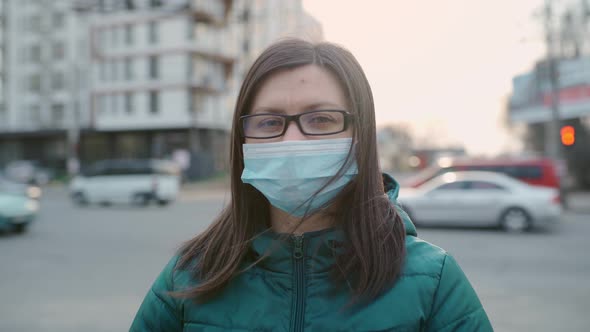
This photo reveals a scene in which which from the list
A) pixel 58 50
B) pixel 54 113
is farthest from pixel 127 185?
pixel 58 50

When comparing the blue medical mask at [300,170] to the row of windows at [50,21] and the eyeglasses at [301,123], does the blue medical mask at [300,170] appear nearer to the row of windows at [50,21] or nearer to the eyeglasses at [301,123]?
the eyeglasses at [301,123]

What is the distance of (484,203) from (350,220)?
40.8 ft

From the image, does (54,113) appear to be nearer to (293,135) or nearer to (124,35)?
(124,35)

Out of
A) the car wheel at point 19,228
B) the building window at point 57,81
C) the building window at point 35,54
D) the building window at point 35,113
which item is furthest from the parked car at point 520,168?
the building window at point 35,54

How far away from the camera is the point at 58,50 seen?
46031mm

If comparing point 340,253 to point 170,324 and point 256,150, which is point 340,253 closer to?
point 256,150

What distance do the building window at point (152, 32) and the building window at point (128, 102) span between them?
15.7ft

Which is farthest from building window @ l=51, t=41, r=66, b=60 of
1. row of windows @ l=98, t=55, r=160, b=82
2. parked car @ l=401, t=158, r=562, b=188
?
parked car @ l=401, t=158, r=562, b=188

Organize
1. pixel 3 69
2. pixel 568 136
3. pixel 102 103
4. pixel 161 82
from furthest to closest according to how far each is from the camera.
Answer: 1. pixel 3 69
2. pixel 102 103
3. pixel 161 82
4. pixel 568 136

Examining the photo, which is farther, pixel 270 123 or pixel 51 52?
pixel 51 52

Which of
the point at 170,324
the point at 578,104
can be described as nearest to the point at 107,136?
the point at 578,104

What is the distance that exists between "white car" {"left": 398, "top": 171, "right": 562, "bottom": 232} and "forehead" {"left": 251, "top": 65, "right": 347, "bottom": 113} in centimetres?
1201

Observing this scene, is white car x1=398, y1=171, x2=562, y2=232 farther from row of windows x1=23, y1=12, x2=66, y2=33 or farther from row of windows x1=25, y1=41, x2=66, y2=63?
row of windows x1=23, y1=12, x2=66, y2=33

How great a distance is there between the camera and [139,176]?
22.8m
